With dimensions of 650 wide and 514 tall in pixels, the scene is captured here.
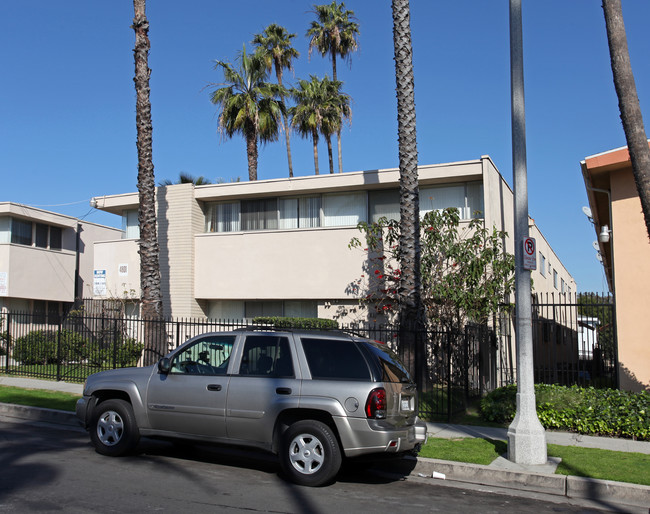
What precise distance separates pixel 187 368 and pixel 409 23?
33.1 ft

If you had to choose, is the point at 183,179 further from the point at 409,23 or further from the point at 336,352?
the point at 336,352

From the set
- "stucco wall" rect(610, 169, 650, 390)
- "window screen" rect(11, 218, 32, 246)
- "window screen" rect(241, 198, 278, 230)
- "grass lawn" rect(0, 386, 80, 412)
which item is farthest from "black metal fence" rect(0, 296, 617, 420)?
"window screen" rect(11, 218, 32, 246)

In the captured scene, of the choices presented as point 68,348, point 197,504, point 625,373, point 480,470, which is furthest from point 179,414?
point 68,348

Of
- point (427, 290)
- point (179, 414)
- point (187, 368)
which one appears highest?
point (427, 290)

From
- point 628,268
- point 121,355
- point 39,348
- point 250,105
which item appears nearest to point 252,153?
point 250,105

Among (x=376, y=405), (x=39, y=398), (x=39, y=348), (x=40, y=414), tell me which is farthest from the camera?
(x=39, y=348)

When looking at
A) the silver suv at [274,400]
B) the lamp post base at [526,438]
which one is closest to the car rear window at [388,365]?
the silver suv at [274,400]

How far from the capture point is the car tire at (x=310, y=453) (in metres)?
7.09

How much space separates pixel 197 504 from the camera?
630cm

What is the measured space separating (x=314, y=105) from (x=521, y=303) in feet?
87.5

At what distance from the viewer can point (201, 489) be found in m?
6.93

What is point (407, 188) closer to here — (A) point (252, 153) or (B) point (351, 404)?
(B) point (351, 404)

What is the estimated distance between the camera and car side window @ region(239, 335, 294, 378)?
7.72 meters

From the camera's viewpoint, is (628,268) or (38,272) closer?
(628,268)
